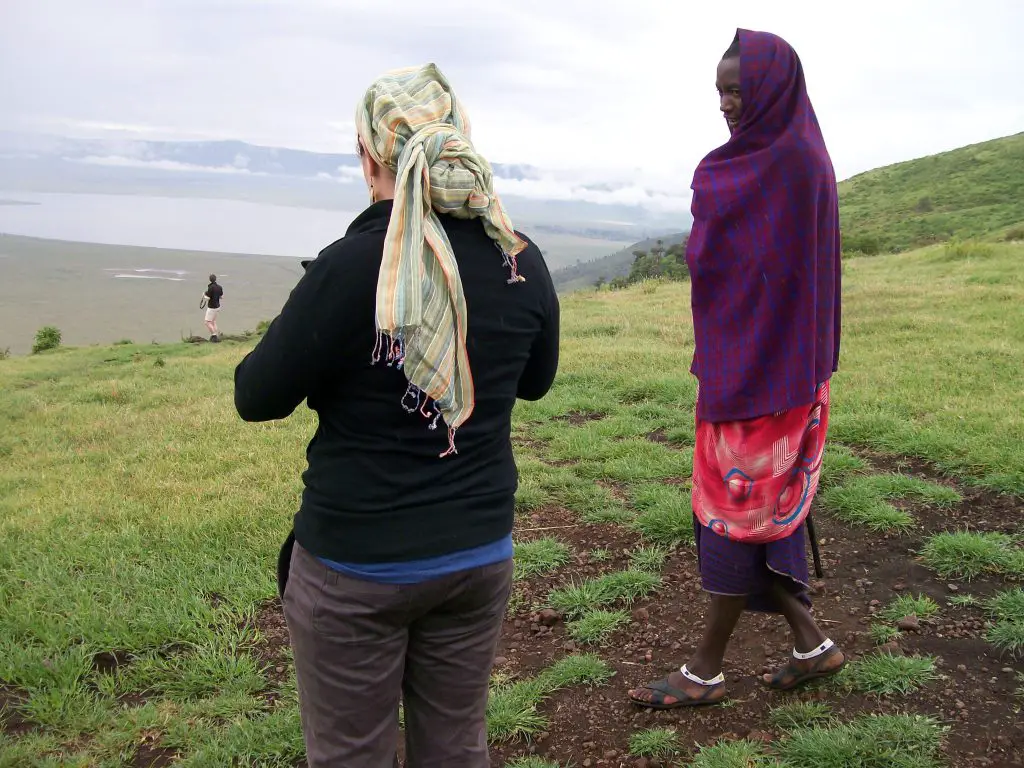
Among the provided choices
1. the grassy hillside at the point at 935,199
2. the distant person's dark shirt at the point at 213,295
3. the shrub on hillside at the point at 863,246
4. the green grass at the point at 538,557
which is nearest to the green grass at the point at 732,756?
the green grass at the point at 538,557

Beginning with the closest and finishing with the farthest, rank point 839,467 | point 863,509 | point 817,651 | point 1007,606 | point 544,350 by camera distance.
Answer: point 544,350 → point 817,651 → point 1007,606 → point 863,509 → point 839,467

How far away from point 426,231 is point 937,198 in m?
52.7

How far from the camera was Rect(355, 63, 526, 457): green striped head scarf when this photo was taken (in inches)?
68.1

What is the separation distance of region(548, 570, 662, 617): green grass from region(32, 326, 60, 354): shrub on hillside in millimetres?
21941

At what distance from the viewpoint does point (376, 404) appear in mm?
1840

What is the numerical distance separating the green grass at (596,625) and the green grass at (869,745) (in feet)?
3.28

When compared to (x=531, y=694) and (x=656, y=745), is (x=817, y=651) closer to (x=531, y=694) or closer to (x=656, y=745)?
(x=656, y=745)

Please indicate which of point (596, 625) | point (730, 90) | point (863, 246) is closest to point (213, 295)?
point (596, 625)

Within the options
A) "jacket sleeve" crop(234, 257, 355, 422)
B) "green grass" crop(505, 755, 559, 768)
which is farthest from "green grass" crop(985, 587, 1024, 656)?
"jacket sleeve" crop(234, 257, 355, 422)

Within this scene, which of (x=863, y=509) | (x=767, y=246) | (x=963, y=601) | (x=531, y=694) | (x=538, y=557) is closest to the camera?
(x=767, y=246)

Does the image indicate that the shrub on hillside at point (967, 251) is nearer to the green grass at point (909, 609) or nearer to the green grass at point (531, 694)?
the green grass at point (909, 609)

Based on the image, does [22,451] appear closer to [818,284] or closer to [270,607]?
[270,607]

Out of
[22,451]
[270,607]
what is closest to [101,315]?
[22,451]

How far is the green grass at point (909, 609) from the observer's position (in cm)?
370
